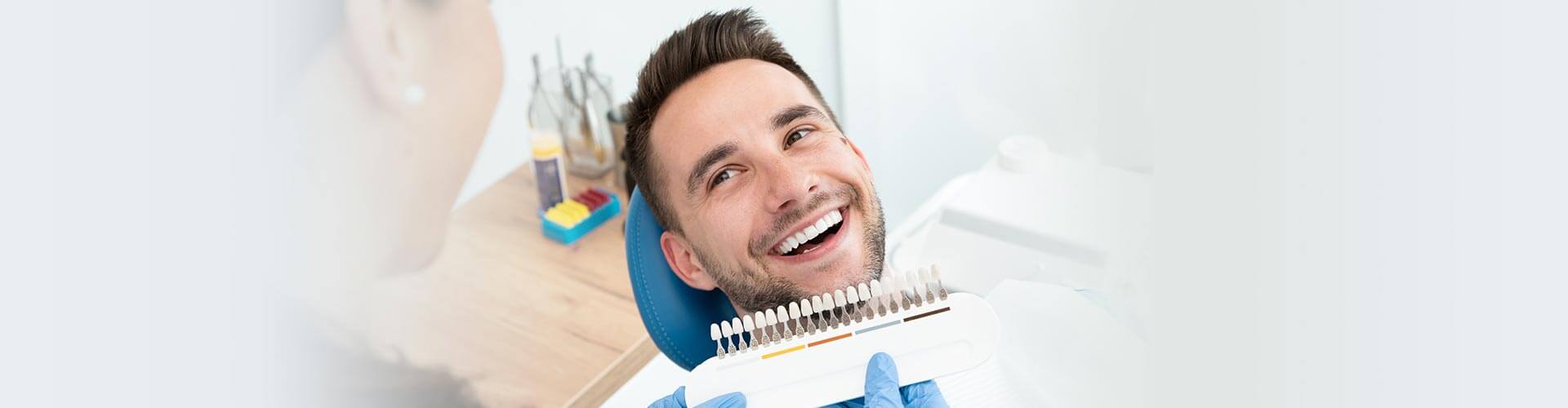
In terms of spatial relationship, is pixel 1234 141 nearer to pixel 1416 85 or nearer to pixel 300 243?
pixel 1416 85

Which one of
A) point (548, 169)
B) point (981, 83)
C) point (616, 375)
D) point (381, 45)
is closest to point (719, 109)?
point (381, 45)

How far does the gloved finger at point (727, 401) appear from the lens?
4.01 ft

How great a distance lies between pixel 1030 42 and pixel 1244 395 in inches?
39.4

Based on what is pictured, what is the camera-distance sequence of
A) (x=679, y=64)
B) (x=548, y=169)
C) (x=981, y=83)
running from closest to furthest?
(x=679, y=64) < (x=548, y=169) < (x=981, y=83)

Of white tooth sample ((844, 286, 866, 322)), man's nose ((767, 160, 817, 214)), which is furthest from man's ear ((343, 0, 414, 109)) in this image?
white tooth sample ((844, 286, 866, 322))

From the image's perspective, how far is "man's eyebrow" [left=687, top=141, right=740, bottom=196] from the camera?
4.71 feet

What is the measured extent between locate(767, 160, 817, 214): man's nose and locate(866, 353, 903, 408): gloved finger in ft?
0.85

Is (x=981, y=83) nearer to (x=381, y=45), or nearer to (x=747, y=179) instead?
(x=747, y=179)

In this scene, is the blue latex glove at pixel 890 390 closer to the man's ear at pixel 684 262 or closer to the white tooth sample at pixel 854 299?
the white tooth sample at pixel 854 299

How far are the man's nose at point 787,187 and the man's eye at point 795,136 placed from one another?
2.0 inches

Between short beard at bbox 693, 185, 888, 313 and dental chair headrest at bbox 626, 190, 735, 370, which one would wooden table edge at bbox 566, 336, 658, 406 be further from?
short beard at bbox 693, 185, 888, 313

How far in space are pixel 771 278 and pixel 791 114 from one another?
0.23 metres

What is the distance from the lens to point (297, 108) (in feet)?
4.17

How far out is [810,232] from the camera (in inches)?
55.9
